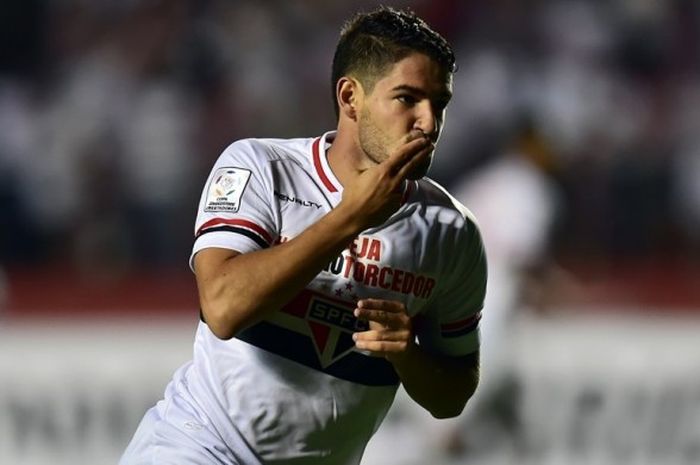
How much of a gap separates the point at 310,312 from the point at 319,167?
1.43 feet

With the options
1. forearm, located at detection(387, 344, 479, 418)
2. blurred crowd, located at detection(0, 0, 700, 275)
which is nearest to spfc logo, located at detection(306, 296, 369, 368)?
forearm, located at detection(387, 344, 479, 418)

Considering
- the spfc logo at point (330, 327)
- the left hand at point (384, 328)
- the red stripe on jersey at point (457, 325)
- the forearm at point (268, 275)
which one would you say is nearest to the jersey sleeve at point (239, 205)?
the forearm at point (268, 275)

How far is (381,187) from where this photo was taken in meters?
4.00

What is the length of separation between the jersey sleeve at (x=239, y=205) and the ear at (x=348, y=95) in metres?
0.27

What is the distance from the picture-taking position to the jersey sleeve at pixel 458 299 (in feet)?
15.4

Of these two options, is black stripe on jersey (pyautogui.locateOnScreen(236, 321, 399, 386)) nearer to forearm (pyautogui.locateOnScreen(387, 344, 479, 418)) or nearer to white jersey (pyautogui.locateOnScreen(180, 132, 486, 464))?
white jersey (pyautogui.locateOnScreen(180, 132, 486, 464))

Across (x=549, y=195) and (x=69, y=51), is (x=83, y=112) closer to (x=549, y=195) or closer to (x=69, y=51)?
(x=69, y=51)

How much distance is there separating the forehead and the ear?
11 centimetres

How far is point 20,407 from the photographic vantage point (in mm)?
9266

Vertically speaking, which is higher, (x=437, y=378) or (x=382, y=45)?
(x=382, y=45)

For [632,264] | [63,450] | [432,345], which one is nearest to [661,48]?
[632,264]

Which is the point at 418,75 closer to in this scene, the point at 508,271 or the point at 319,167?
the point at 319,167

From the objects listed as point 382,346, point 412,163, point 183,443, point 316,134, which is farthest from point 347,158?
point 316,134

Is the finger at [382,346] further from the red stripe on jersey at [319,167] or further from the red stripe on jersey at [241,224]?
the red stripe on jersey at [319,167]
